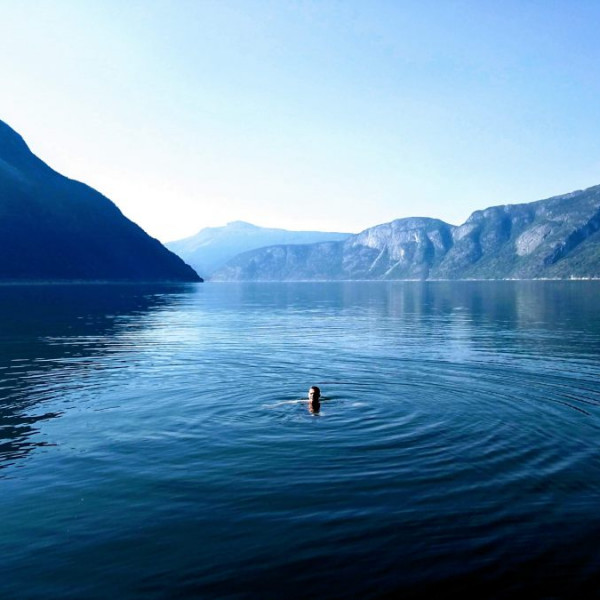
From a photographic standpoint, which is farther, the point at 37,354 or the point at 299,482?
the point at 37,354

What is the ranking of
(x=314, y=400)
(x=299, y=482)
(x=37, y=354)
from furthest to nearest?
1. (x=37, y=354)
2. (x=314, y=400)
3. (x=299, y=482)

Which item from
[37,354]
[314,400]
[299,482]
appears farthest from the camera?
[37,354]

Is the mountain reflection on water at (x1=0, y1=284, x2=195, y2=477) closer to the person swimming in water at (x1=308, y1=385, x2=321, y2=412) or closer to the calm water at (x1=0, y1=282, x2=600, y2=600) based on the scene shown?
the calm water at (x1=0, y1=282, x2=600, y2=600)

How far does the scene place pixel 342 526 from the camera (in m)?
14.7

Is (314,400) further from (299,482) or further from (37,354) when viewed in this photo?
(37,354)

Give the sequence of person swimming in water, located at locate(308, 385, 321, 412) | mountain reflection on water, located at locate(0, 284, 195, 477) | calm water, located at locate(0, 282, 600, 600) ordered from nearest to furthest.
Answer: calm water, located at locate(0, 282, 600, 600) → mountain reflection on water, located at locate(0, 284, 195, 477) → person swimming in water, located at locate(308, 385, 321, 412)

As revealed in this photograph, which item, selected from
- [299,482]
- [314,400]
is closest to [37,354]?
[314,400]

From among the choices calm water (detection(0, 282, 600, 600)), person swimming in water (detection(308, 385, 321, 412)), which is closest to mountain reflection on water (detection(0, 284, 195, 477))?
calm water (detection(0, 282, 600, 600))

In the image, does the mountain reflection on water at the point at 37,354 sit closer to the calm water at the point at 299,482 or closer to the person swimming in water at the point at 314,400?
the calm water at the point at 299,482

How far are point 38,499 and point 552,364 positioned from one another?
39.0 m

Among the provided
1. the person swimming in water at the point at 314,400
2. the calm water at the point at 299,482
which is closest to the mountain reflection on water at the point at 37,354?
the calm water at the point at 299,482

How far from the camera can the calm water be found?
12.4 m

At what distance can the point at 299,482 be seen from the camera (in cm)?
1788

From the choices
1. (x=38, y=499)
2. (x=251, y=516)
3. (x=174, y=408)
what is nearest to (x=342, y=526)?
(x=251, y=516)
